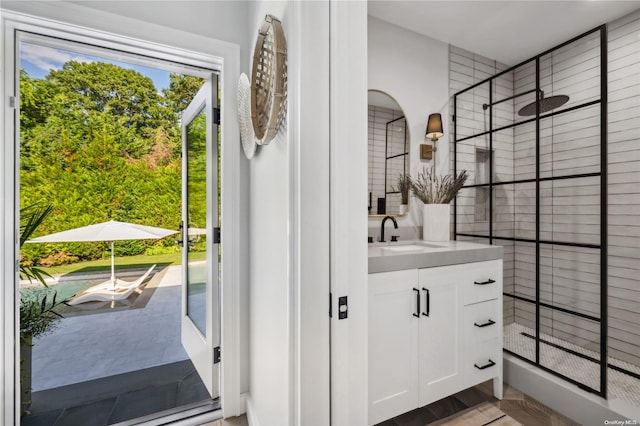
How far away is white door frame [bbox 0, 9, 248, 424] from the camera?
126 centimetres

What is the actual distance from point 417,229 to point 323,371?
1614mm

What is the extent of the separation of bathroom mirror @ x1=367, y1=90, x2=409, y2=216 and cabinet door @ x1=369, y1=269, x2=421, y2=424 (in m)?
0.76

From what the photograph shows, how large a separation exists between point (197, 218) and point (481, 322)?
1912mm

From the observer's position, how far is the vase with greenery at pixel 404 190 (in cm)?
220

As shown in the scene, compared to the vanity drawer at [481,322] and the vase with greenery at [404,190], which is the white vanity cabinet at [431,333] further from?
the vase with greenery at [404,190]

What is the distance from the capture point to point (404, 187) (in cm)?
220

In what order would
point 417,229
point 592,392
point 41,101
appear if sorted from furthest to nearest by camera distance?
point 41,101, point 417,229, point 592,392

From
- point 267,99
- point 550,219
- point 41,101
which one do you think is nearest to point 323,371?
point 267,99

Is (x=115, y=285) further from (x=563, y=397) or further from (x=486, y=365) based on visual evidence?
(x=563, y=397)

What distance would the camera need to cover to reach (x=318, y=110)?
0.84 metres

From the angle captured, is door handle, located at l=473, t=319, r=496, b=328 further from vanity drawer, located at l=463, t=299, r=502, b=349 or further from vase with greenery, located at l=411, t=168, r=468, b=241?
A: vase with greenery, located at l=411, t=168, r=468, b=241

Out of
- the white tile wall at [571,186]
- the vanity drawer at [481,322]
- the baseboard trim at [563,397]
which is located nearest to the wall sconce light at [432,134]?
the white tile wall at [571,186]

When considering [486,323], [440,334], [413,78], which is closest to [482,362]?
[486,323]

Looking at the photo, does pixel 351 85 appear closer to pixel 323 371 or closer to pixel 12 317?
pixel 323 371
